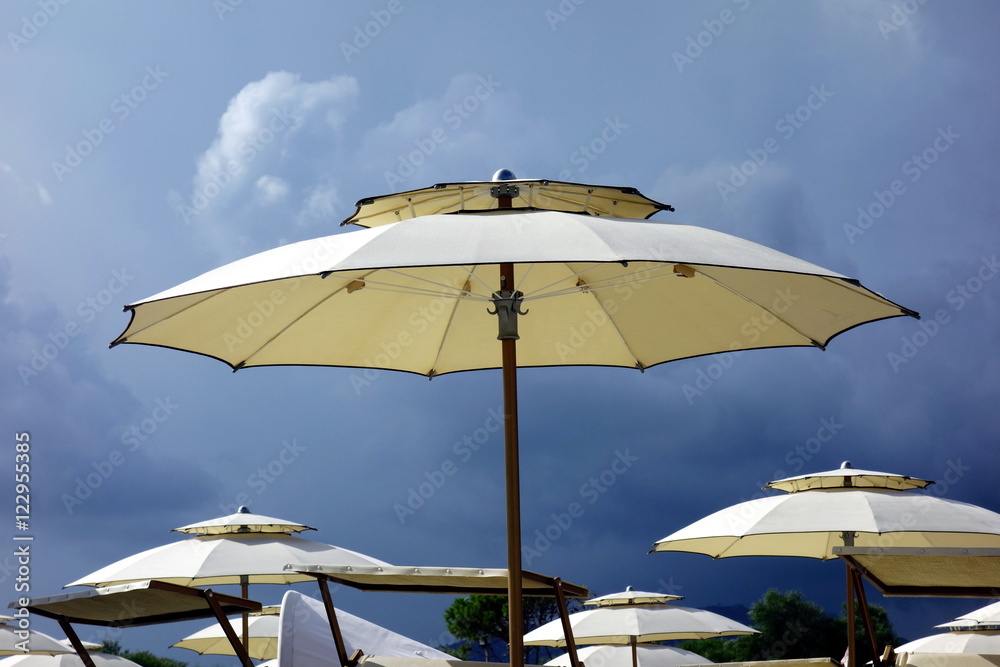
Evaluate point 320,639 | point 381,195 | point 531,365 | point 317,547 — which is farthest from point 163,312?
point 317,547

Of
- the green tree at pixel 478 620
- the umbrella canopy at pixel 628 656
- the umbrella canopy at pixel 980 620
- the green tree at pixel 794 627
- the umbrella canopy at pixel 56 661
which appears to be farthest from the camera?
the green tree at pixel 794 627

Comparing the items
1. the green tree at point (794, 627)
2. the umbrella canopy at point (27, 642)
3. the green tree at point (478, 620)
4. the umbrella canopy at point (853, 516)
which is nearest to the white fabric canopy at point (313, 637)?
the umbrella canopy at point (853, 516)

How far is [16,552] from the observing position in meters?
6.75

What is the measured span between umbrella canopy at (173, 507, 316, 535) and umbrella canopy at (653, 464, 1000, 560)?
3.40 m

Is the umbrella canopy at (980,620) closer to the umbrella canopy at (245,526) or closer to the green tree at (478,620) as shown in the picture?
the umbrella canopy at (245,526)

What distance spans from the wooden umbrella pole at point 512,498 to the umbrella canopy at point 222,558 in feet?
14.1

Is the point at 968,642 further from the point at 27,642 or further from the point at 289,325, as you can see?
the point at 27,642

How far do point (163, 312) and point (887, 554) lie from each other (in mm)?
3361

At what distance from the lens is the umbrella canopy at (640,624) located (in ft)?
38.3

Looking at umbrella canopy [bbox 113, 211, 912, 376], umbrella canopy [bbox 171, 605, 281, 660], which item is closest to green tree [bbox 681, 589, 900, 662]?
umbrella canopy [bbox 171, 605, 281, 660]

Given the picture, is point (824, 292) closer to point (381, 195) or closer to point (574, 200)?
point (574, 200)

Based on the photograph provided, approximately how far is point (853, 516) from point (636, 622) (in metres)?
4.60

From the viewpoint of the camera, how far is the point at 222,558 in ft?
28.9

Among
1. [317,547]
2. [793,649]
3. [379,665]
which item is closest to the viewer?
[379,665]
